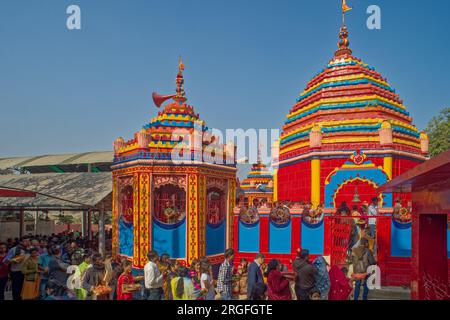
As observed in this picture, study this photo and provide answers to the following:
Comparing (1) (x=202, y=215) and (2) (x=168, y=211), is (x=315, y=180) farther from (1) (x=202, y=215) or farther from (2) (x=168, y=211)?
(2) (x=168, y=211)

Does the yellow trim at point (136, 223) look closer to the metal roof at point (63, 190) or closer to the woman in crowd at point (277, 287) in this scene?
the metal roof at point (63, 190)

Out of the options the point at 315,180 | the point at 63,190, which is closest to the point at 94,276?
the point at 315,180

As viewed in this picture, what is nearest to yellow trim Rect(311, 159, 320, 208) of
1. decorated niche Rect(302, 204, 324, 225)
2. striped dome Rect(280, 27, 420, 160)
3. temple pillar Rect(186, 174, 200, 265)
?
striped dome Rect(280, 27, 420, 160)

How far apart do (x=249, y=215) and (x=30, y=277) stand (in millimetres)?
6514

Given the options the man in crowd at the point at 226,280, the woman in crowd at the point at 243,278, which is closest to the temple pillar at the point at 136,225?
the woman in crowd at the point at 243,278

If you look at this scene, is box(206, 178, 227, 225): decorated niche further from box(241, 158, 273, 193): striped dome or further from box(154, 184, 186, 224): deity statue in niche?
box(241, 158, 273, 193): striped dome

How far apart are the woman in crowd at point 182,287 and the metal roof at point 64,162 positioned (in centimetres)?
2305

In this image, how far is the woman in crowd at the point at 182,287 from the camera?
247 inches

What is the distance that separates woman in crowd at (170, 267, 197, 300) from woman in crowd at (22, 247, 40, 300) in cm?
322

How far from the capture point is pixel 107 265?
23.7 ft

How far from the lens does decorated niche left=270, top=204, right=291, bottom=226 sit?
38.2 ft

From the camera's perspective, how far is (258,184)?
30891 mm
